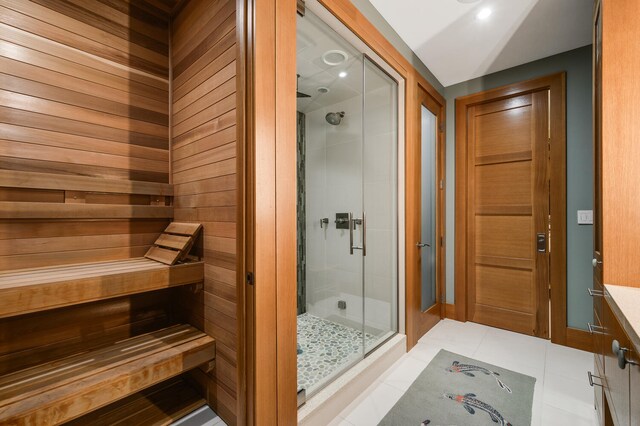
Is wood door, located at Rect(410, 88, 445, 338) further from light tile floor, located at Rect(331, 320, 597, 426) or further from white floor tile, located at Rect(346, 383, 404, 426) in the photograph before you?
white floor tile, located at Rect(346, 383, 404, 426)

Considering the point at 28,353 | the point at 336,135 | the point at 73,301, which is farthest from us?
the point at 336,135

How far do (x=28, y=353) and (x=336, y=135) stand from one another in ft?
8.23

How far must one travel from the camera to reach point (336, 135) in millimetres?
2723

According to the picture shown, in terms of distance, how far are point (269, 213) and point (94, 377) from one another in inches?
37.2

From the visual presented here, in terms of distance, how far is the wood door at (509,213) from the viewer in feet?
8.66

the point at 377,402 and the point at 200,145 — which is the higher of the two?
the point at 200,145

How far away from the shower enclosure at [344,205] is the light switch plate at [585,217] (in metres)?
1.60

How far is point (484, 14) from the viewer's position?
2006mm

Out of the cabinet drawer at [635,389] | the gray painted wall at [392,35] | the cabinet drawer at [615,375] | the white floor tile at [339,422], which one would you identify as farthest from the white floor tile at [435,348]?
the gray painted wall at [392,35]

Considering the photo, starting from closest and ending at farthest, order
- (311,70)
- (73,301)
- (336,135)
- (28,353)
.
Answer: (73,301)
(28,353)
(311,70)
(336,135)

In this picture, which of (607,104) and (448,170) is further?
(448,170)

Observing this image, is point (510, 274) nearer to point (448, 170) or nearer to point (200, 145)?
point (448, 170)

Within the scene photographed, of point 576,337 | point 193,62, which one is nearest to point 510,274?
point 576,337

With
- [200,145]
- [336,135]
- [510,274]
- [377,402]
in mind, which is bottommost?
[377,402]
